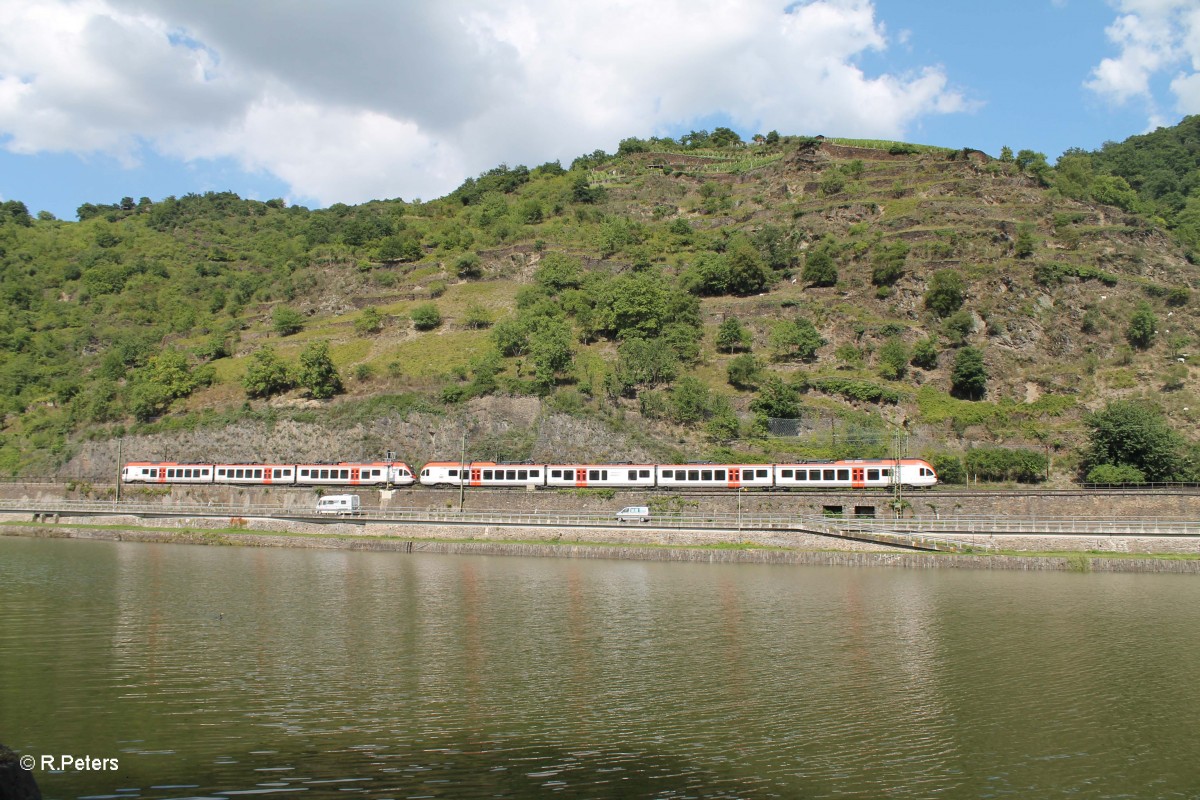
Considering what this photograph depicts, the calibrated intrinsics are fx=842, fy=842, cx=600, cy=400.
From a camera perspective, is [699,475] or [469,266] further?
[469,266]

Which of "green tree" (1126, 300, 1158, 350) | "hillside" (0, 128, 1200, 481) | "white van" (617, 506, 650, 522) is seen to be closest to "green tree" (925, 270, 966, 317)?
"hillside" (0, 128, 1200, 481)

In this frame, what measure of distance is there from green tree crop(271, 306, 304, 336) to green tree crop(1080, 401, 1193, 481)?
264 ft

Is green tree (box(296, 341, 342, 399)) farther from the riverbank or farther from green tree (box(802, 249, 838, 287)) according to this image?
green tree (box(802, 249, 838, 287))

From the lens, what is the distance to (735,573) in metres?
40.7

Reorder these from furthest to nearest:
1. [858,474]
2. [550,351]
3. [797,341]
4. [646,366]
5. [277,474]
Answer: [797,341], [550,351], [646,366], [277,474], [858,474]

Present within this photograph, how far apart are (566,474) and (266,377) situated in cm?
3769

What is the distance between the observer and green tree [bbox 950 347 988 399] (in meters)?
70.9

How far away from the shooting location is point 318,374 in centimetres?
8050

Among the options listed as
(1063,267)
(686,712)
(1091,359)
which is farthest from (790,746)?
(1063,267)

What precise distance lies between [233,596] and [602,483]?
103 ft

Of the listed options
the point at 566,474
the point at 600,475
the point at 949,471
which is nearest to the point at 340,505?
the point at 566,474

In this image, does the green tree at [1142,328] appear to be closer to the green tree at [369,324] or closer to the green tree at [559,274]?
the green tree at [559,274]

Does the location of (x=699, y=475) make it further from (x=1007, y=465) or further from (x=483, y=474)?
(x=1007, y=465)

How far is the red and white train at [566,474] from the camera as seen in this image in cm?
5547
